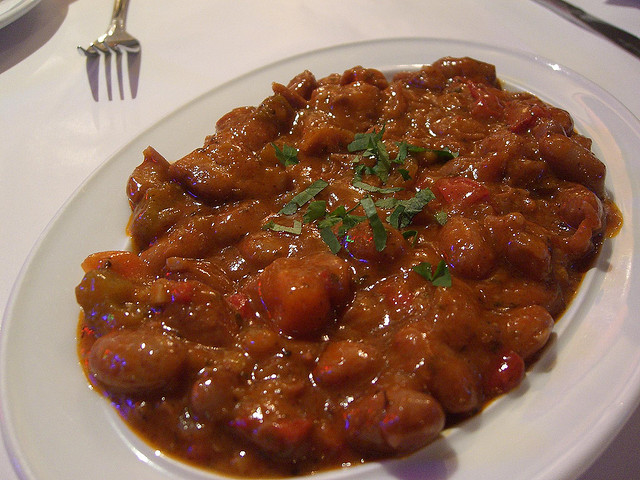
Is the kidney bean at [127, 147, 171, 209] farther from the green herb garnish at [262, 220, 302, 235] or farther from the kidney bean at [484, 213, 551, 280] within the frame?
the kidney bean at [484, 213, 551, 280]

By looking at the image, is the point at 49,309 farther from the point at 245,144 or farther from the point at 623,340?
the point at 623,340

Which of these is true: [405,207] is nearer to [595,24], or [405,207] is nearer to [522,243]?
[522,243]

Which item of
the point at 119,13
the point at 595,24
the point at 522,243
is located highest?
the point at 595,24

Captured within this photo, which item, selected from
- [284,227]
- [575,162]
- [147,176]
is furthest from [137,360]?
[575,162]

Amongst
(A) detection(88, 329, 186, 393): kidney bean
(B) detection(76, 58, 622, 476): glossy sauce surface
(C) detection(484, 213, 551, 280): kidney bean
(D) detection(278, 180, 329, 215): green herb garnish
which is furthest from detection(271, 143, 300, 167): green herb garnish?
(A) detection(88, 329, 186, 393): kidney bean

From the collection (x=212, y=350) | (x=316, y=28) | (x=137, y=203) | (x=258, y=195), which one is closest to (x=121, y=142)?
(x=137, y=203)

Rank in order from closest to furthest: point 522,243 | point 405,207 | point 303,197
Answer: point 522,243 → point 405,207 → point 303,197

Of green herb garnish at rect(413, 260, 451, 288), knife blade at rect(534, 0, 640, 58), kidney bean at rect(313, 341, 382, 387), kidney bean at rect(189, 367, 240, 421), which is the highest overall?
knife blade at rect(534, 0, 640, 58)
